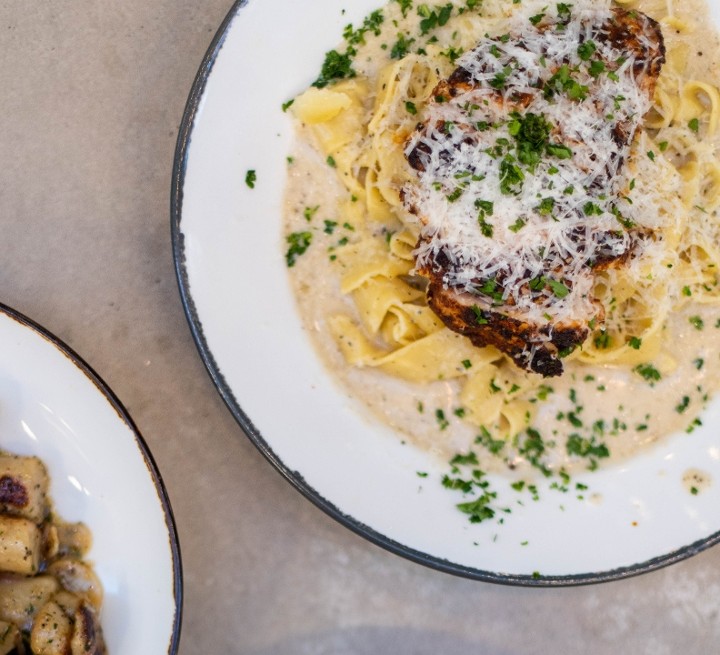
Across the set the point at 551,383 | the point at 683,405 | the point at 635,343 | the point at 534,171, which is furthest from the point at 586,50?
the point at 683,405

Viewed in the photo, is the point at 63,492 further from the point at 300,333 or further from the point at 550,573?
the point at 550,573

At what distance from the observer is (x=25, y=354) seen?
11.6 feet

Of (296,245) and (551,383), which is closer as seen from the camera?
(296,245)

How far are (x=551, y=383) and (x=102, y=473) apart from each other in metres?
2.50

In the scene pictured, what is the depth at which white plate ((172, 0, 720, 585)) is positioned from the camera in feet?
11.5

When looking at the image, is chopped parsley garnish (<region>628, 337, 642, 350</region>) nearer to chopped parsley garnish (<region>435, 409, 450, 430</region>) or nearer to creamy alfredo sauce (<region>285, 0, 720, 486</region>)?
creamy alfredo sauce (<region>285, 0, 720, 486</region>)

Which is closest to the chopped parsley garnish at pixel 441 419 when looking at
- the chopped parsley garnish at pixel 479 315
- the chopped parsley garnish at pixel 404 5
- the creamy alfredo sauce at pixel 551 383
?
the creamy alfredo sauce at pixel 551 383

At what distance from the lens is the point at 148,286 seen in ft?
13.2

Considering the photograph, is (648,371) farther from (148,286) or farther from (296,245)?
(148,286)

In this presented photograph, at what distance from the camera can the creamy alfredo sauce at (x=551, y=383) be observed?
3852 millimetres

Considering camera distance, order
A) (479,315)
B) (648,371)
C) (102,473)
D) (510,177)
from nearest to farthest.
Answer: (510,177)
(479,315)
(102,473)
(648,371)

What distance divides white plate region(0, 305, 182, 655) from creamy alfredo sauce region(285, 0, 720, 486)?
116cm

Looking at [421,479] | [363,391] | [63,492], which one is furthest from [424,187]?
[63,492]

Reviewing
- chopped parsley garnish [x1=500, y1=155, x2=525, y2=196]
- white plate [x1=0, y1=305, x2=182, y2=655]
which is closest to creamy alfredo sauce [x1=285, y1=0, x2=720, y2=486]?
chopped parsley garnish [x1=500, y1=155, x2=525, y2=196]
